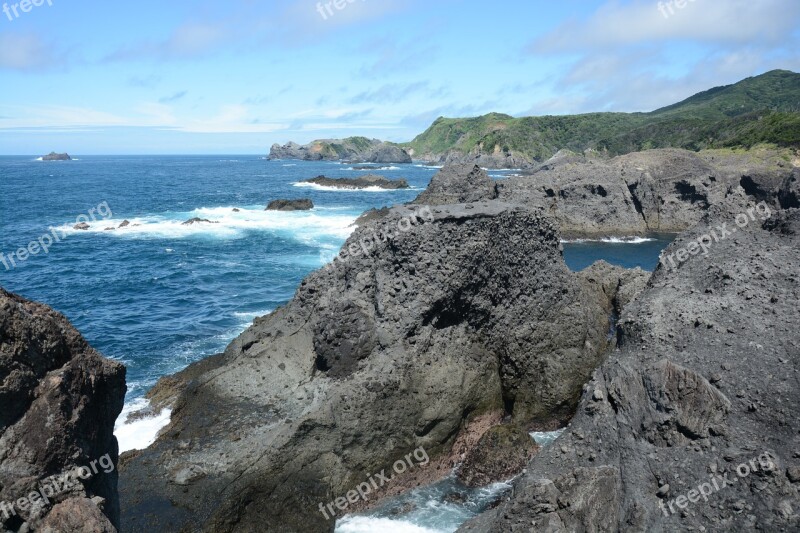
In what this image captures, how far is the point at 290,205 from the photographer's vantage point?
77.0 meters

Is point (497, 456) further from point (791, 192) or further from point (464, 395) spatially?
point (791, 192)

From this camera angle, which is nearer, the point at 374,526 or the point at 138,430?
the point at 374,526

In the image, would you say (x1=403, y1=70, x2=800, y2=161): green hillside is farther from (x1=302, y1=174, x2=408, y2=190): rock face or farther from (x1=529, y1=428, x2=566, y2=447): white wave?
(x1=529, y1=428, x2=566, y2=447): white wave

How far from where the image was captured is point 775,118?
86125mm

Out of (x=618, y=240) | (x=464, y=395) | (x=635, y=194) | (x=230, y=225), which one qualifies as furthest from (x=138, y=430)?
(x=635, y=194)

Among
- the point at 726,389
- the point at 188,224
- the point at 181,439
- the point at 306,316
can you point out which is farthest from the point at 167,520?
the point at 188,224

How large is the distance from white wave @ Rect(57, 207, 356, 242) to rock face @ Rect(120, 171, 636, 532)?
36.7m

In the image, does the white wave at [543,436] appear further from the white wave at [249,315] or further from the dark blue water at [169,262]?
the white wave at [249,315]

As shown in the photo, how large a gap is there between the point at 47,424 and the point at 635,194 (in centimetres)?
6334

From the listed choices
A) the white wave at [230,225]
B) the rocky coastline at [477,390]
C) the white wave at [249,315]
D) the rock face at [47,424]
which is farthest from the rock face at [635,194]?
the rock face at [47,424]

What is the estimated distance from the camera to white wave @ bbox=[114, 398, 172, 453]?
1820 cm

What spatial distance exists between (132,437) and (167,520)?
206 inches

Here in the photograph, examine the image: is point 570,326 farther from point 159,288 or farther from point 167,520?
point 159,288

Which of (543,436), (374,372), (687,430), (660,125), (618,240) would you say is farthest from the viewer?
(660,125)
